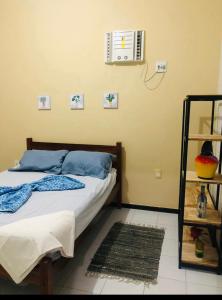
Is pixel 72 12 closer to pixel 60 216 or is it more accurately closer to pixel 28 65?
pixel 28 65

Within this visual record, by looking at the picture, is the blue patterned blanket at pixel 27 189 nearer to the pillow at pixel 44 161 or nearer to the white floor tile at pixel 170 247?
the pillow at pixel 44 161

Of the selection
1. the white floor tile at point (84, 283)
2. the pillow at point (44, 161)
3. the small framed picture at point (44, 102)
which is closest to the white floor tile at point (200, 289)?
the white floor tile at point (84, 283)

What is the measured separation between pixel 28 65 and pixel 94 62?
3.20 feet

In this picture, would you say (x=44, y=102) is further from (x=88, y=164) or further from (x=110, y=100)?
(x=88, y=164)

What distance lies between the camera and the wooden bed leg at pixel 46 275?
1481 millimetres

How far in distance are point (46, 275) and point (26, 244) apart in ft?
0.77

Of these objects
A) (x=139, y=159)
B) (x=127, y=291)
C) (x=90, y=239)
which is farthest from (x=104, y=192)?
(x=127, y=291)

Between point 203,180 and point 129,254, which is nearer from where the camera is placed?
point 203,180

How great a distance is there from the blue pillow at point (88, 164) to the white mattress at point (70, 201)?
0.08 meters

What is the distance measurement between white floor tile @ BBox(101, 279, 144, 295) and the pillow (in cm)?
149

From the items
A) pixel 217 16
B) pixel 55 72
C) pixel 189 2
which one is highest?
pixel 189 2

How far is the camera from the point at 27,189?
89.1 inches

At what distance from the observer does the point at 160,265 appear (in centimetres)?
209

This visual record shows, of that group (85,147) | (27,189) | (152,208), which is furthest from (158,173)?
(27,189)
